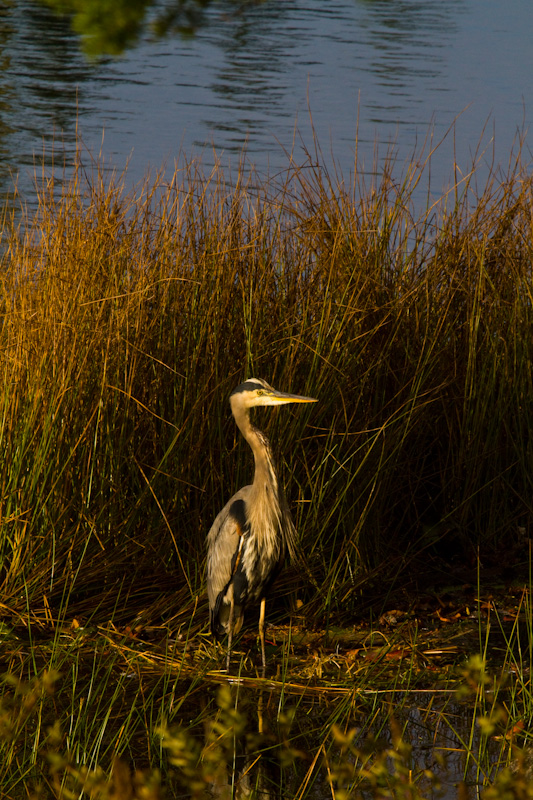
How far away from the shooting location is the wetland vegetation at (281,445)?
12.4ft

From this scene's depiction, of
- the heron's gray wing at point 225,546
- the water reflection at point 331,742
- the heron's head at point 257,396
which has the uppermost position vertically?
the heron's head at point 257,396

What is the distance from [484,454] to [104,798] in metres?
3.00

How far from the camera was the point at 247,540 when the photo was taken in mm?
3791

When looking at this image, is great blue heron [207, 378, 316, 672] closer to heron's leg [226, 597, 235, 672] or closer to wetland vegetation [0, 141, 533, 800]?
heron's leg [226, 597, 235, 672]

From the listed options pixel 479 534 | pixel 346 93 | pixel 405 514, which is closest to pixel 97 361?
pixel 405 514

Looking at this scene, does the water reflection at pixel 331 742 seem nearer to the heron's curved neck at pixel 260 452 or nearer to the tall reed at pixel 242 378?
the tall reed at pixel 242 378

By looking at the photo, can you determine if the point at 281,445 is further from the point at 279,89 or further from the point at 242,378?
the point at 279,89

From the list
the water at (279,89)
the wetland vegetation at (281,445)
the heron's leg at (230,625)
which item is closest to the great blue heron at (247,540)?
the heron's leg at (230,625)

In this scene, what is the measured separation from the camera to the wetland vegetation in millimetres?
3773

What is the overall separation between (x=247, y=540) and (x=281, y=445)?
61 centimetres

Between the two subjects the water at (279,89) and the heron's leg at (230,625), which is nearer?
the heron's leg at (230,625)

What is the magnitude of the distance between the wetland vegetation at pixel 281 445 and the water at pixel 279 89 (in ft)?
32.4

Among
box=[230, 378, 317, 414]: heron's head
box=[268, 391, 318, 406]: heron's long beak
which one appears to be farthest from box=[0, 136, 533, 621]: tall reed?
box=[268, 391, 318, 406]: heron's long beak

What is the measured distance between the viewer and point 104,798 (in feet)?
6.44
